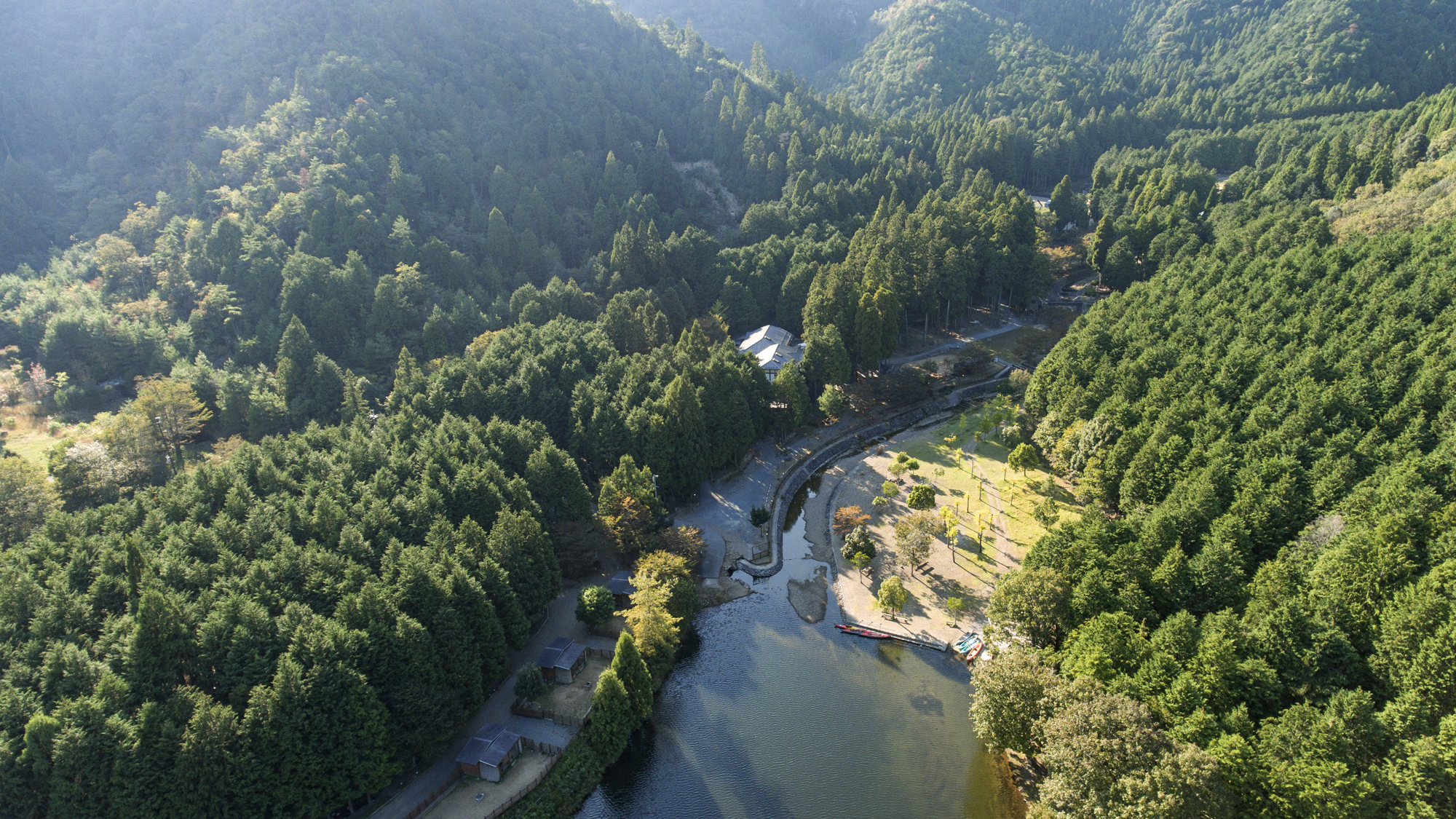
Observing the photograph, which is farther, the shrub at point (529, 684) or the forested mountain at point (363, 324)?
the shrub at point (529, 684)

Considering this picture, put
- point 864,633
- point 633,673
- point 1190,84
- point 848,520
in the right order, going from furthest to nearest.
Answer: point 1190,84, point 848,520, point 864,633, point 633,673

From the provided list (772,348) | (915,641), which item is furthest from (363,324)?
(915,641)

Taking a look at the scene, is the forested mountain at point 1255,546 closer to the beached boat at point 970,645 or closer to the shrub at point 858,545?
the beached boat at point 970,645

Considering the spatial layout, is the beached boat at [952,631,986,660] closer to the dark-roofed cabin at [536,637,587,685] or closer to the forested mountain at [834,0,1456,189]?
the dark-roofed cabin at [536,637,587,685]

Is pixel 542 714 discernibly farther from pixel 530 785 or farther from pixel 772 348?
pixel 772 348

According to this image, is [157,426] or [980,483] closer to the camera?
[157,426]

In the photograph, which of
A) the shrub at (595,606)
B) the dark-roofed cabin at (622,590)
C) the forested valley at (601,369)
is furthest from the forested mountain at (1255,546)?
the dark-roofed cabin at (622,590)

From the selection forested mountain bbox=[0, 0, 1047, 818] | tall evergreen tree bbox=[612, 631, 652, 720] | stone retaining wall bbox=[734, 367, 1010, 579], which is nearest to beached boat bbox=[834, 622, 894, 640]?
stone retaining wall bbox=[734, 367, 1010, 579]
